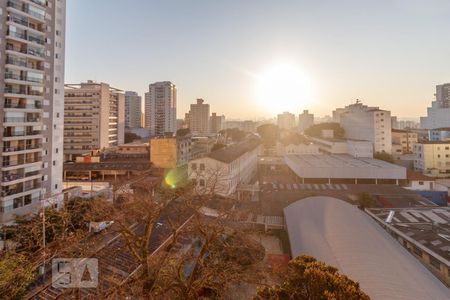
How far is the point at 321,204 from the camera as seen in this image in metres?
18.1

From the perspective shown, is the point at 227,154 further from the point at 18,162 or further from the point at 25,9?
the point at 25,9

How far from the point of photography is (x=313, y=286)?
6102mm

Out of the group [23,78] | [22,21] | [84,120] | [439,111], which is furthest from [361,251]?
[439,111]

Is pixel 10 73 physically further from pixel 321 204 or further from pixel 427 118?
pixel 427 118

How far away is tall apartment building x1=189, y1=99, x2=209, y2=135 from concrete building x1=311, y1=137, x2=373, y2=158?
216 ft

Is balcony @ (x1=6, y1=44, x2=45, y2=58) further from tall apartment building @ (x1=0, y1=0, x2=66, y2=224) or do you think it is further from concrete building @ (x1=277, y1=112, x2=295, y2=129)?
concrete building @ (x1=277, y1=112, x2=295, y2=129)

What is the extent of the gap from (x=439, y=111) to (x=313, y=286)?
93431mm

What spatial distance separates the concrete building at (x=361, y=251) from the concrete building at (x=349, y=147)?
25.5m

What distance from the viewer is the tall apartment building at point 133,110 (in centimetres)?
8731

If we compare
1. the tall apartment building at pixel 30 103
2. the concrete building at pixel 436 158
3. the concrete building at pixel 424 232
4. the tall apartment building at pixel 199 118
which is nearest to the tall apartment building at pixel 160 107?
the tall apartment building at pixel 199 118

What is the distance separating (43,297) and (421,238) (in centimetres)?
1681

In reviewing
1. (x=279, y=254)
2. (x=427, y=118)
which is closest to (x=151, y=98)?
(x=279, y=254)

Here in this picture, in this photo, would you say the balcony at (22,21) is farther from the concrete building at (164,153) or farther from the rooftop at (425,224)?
the rooftop at (425,224)

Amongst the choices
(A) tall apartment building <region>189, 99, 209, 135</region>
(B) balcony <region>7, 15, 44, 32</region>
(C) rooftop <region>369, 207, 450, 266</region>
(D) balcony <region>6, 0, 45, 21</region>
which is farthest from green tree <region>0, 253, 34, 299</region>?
(A) tall apartment building <region>189, 99, 209, 135</region>
